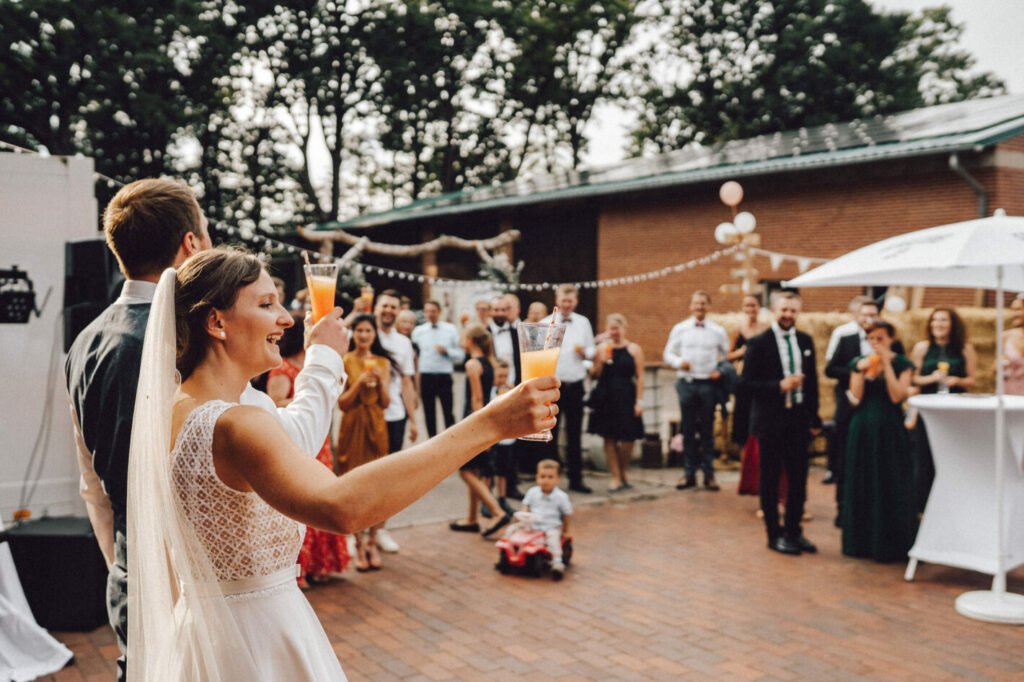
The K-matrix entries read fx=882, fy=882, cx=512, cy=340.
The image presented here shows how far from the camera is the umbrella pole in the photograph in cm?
522

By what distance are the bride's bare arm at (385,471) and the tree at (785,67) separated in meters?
36.0

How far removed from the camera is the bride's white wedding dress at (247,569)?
1777 millimetres

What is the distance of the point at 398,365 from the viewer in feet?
22.9

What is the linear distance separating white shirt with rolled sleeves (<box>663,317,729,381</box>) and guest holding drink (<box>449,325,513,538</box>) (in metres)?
1.95

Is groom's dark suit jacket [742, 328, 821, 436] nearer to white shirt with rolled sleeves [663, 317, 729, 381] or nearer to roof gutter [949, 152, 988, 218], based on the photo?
white shirt with rolled sleeves [663, 317, 729, 381]

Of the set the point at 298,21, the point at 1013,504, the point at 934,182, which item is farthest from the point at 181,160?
the point at 1013,504

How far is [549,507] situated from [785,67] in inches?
1278

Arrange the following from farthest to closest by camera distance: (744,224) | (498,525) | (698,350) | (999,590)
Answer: (744,224), (698,350), (498,525), (999,590)

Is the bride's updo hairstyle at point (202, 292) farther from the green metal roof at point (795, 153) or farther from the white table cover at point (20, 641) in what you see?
the green metal roof at point (795, 153)

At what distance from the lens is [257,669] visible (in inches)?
73.0

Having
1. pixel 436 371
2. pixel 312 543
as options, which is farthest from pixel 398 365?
pixel 436 371

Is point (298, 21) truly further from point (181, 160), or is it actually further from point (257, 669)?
point (257, 669)

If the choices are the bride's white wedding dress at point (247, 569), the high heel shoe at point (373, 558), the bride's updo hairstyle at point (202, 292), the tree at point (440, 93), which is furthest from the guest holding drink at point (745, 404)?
the tree at point (440, 93)

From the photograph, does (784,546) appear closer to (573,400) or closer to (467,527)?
(467,527)
